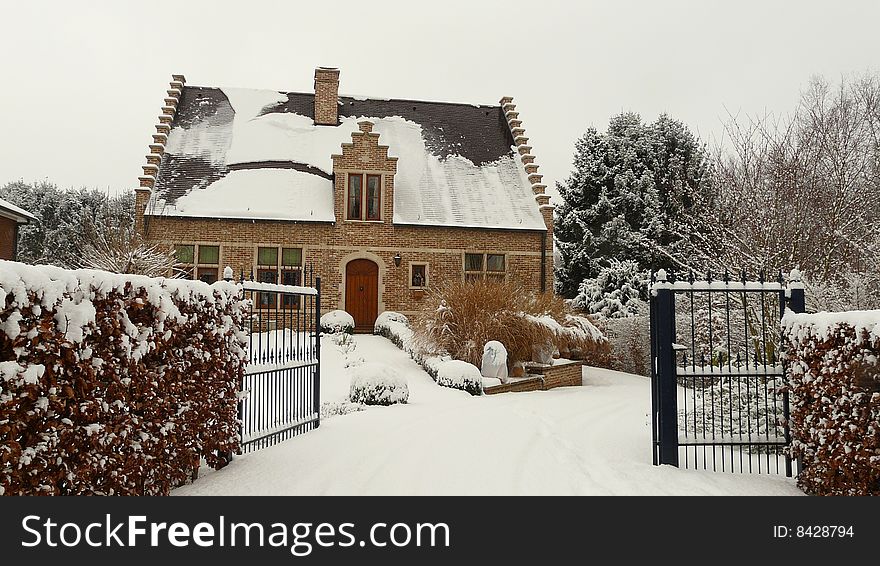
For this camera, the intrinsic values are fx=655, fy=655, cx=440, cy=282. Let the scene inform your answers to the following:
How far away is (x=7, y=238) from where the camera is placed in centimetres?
1964

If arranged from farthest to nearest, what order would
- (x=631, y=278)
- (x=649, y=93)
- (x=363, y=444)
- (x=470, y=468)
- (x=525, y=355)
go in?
(x=649, y=93) → (x=631, y=278) → (x=525, y=355) → (x=363, y=444) → (x=470, y=468)

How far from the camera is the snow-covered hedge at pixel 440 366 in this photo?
12758mm

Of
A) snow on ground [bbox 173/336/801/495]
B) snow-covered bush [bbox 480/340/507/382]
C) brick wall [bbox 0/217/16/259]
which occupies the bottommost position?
snow on ground [bbox 173/336/801/495]

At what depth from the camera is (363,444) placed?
22.2ft

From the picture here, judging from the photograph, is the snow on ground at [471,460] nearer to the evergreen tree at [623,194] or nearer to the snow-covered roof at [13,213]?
the evergreen tree at [623,194]

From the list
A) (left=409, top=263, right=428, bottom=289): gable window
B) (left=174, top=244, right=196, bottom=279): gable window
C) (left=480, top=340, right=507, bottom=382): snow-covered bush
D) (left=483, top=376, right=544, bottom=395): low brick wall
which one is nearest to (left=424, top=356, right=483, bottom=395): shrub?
(left=483, top=376, right=544, bottom=395): low brick wall

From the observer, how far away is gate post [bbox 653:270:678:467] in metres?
5.69

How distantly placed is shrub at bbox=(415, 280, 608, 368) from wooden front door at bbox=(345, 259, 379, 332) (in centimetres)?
621

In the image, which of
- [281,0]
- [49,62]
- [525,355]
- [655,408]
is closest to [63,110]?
[49,62]

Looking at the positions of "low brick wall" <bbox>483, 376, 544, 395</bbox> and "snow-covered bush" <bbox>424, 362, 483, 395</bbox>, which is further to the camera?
"low brick wall" <bbox>483, 376, 544, 395</bbox>

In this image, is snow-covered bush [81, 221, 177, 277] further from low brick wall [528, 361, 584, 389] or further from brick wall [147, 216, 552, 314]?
low brick wall [528, 361, 584, 389]

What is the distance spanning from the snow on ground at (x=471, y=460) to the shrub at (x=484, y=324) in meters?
3.97

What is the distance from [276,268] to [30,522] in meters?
17.7

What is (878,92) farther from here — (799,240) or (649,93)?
(799,240)
